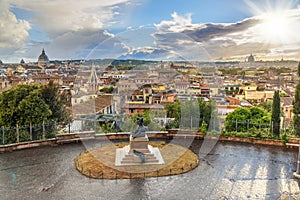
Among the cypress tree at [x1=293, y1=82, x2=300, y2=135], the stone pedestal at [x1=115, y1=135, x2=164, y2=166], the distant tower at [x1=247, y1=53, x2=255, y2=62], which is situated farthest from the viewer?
the distant tower at [x1=247, y1=53, x2=255, y2=62]

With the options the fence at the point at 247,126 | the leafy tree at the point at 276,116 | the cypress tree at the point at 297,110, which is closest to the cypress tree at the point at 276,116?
the leafy tree at the point at 276,116

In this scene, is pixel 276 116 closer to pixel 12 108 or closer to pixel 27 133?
pixel 27 133

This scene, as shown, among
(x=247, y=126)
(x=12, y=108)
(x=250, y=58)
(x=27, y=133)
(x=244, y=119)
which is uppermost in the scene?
(x=250, y=58)

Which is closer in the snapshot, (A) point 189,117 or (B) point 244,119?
(A) point 189,117

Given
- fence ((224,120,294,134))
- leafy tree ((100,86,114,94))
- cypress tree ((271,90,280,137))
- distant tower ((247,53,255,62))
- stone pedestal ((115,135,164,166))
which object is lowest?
stone pedestal ((115,135,164,166))

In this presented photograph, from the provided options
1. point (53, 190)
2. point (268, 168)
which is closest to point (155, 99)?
point (268, 168)

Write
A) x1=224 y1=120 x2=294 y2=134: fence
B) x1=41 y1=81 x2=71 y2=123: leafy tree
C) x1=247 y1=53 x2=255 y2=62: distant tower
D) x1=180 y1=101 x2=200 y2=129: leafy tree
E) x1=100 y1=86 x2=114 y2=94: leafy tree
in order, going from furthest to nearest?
x1=247 y1=53 x2=255 y2=62: distant tower → x1=41 y1=81 x2=71 y2=123: leafy tree → x1=100 y1=86 x2=114 y2=94: leafy tree → x1=180 y1=101 x2=200 y2=129: leafy tree → x1=224 y1=120 x2=294 y2=134: fence

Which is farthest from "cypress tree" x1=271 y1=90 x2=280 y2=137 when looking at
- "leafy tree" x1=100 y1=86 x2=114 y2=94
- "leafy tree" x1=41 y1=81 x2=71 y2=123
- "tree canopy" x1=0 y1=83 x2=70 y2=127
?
"leafy tree" x1=41 y1=81 x2=71 y2=123

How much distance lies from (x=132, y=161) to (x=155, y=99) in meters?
8.84

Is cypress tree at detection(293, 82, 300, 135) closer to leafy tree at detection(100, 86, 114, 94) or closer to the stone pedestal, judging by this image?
the stone pedestal

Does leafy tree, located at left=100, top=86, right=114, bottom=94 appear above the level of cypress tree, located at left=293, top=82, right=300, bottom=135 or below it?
above

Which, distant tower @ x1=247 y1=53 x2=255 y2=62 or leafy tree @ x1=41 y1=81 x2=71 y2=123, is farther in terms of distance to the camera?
distant tower @ x1=247 y1=53 x2=255 y2=62

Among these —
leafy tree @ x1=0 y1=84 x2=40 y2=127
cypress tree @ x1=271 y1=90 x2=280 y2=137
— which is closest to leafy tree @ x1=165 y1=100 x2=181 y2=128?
cypress tree @ x1=271 y1=90 x2=280 y2=137

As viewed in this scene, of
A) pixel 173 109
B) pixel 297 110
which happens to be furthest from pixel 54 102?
pixel 297 110
